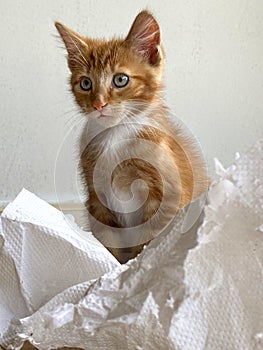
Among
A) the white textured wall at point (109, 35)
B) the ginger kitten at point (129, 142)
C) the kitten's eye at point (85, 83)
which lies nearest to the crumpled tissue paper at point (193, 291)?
the ginger kitten at point (129, 142)

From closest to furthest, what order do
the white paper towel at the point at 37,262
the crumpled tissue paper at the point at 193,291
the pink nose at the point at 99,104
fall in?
the crumpled tissue paper at the point at 193,291, the white paper towel at the point at 37,262, the pink nose at the point at 99,104

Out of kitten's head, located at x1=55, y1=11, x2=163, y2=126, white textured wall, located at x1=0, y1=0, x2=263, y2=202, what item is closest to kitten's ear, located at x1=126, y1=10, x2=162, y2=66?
kitten's head, located at x1=55, y1=11, x2=163, y2=126

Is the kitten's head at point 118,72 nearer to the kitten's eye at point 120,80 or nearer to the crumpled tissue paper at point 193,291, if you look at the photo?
the kitten's eye at point 120,80

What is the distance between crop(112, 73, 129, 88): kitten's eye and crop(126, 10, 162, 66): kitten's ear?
0.23ft

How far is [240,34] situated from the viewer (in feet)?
6.64

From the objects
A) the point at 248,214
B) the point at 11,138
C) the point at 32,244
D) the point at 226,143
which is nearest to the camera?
the point at 248,214

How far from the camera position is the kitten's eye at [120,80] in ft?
3.62

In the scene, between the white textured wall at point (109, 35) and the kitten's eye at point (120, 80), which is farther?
the white textured wall at point (109, 35)

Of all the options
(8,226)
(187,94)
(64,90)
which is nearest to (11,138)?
(64,90)

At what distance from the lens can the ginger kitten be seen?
43.1 inches

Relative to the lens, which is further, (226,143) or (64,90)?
(226,143)

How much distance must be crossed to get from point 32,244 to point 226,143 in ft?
4.20

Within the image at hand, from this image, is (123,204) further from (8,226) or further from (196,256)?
(196,256)

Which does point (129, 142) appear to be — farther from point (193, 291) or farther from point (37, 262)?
point (193, 291)
